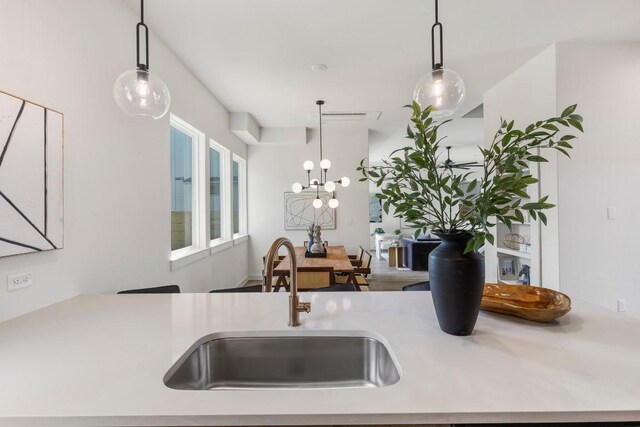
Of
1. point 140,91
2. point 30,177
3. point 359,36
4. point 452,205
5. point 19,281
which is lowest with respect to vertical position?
point 19,281

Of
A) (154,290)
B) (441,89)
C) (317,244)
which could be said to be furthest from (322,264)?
(441,89)

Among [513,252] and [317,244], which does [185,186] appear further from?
[513,252]

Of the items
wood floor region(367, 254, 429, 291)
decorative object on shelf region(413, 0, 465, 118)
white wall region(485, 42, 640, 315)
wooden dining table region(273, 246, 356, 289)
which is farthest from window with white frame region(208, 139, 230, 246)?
white wall region(485, 42, 640, 315)

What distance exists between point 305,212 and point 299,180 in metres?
0.59

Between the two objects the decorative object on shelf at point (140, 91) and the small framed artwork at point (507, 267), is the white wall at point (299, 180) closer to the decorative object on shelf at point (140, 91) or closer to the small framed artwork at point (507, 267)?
the small framed artwork at point (507, 267)

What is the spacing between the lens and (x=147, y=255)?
7.93 ft

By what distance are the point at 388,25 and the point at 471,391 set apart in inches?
103

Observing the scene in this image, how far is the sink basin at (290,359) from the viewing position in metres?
1.08

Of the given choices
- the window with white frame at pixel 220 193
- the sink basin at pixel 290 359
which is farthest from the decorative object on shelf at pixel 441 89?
the window with white frame at pixel 220 193

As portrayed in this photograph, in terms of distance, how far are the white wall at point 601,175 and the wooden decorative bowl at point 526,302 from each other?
2004mm

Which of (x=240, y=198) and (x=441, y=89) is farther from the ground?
(x=441, y=89)

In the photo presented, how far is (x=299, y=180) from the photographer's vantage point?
5.66 metres

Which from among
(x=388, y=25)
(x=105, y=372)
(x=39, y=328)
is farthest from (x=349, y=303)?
(x=388, y=25)

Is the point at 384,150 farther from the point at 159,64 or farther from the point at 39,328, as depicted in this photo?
the point at 39,328
